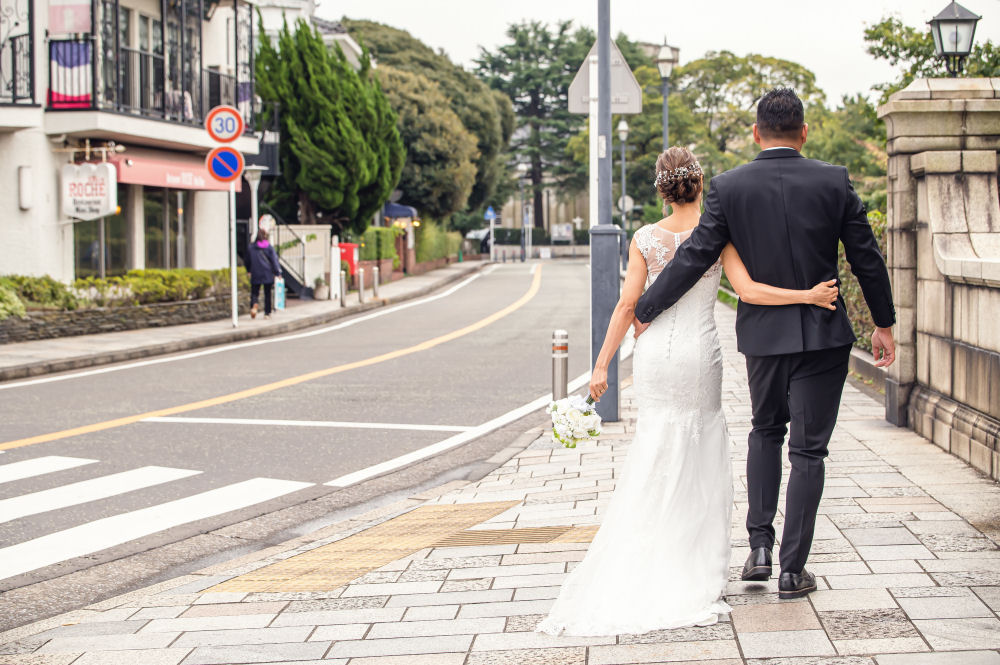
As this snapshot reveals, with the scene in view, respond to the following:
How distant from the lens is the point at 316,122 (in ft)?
117

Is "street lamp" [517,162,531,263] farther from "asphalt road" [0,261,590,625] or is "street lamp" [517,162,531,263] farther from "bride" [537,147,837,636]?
"bride" [537,147,837,636]

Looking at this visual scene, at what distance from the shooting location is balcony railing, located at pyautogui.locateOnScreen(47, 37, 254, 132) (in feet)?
68.3

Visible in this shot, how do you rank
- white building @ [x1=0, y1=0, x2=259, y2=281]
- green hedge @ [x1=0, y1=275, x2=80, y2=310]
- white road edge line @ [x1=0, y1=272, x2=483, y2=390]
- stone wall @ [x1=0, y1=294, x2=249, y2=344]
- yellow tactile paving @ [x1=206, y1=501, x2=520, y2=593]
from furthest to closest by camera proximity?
white building @ [x1=0, y1=0, x2=259, y2=281]
green hedge @ [x1=0, y1=275, x2=80, y2=310]
stone wall @ [x1=0, y1=294, x2=249, y2=344]
white road edge line @ [x1=0, y1=272, x2=483, y2=390]
yellow tactile paving @ [x1=206, y1=501, x2=520, y2=593]

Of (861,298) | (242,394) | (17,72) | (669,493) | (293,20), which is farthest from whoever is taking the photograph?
(293,20)

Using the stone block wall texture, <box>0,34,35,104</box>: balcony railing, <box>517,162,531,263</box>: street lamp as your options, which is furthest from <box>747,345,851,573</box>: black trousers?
<box>517,162,531,263</box>: street lamp

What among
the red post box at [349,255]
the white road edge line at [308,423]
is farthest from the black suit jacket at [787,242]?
the red post box at [349,255]

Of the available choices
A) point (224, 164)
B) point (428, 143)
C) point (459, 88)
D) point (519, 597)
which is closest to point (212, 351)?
point (224, 164)

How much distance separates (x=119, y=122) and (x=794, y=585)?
1971 cm

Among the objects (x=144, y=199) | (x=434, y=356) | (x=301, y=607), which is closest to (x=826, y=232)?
(x=301, y=607)

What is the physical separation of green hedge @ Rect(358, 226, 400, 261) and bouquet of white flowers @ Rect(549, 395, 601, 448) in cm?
3428

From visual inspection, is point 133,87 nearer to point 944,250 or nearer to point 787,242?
point 944,250

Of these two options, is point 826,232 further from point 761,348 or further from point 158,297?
point 158,297

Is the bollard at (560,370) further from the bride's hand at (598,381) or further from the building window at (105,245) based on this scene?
the building window at (105,245)

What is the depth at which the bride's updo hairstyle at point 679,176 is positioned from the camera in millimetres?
4535
